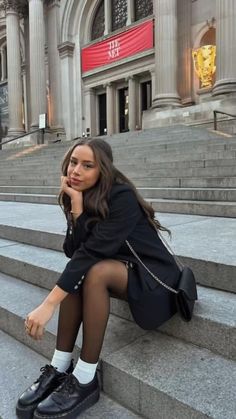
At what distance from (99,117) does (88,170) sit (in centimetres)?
2059

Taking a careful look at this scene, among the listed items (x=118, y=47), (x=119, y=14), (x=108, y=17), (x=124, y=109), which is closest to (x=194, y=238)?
(x=124, y=109)

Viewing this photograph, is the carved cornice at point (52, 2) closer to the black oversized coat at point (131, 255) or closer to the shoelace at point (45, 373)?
the black oversized coat at point (131, 255)

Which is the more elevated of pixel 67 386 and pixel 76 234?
pixel 76 234

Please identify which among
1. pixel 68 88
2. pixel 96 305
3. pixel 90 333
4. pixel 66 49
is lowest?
pixel 90 333

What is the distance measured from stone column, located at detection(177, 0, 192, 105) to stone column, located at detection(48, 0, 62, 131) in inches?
313

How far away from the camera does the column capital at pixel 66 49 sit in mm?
21278

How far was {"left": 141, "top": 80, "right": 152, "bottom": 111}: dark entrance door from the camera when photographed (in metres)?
19.4

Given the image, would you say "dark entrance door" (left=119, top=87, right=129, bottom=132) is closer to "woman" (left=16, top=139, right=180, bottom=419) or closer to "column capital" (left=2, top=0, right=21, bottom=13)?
"column capital" (left=2, top=0, right=21, bottom=13)

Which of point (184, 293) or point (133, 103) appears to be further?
point (133, 103)

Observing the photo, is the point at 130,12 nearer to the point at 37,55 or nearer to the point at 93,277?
the point at 37,55

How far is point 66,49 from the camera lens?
21375 mm

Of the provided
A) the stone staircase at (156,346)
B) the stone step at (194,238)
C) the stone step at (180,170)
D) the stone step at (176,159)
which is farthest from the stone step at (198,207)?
the stone step at (176,159)

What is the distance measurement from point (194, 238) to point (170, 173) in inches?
139

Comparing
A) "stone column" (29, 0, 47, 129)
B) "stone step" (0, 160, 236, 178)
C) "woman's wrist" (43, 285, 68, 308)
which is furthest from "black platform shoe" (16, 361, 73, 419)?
"stone column" (29, 0, 47, 129)
